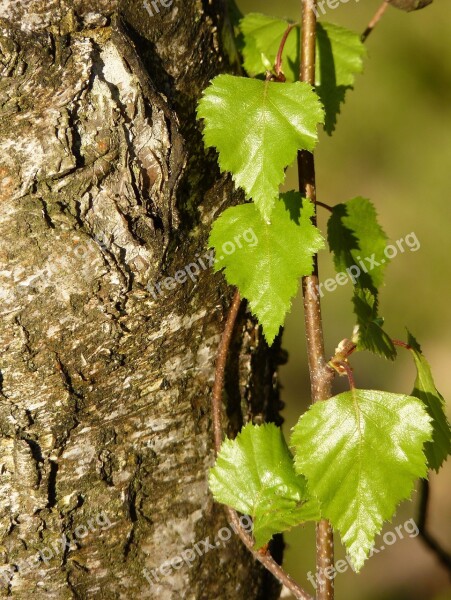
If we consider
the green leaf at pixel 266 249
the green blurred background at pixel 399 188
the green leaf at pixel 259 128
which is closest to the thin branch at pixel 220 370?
the green leaf at pixel 266 249

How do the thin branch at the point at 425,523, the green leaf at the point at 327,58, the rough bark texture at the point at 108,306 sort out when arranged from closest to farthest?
the rough bark texture at the point at 108,306 → the green leaf at the point at 327,58 → the thin branch at the point at 425,523

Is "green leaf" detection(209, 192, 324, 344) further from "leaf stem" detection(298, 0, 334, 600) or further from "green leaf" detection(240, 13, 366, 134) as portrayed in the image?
"green leaf" detection(240, 13, 366, 134)

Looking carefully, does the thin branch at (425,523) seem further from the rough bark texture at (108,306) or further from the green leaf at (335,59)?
the green leaf at (335,59)

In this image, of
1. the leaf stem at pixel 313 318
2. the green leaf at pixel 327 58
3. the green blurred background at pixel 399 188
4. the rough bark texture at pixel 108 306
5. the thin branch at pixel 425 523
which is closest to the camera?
the rough bark texture at pixel 108 306

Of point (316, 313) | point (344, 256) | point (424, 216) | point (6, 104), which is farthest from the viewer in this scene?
point (424, 216)

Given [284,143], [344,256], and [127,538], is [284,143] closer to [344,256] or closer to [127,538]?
[344,256]

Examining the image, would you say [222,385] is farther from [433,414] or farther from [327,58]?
[327,58]

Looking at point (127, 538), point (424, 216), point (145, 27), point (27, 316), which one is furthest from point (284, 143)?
point (424, 216)
